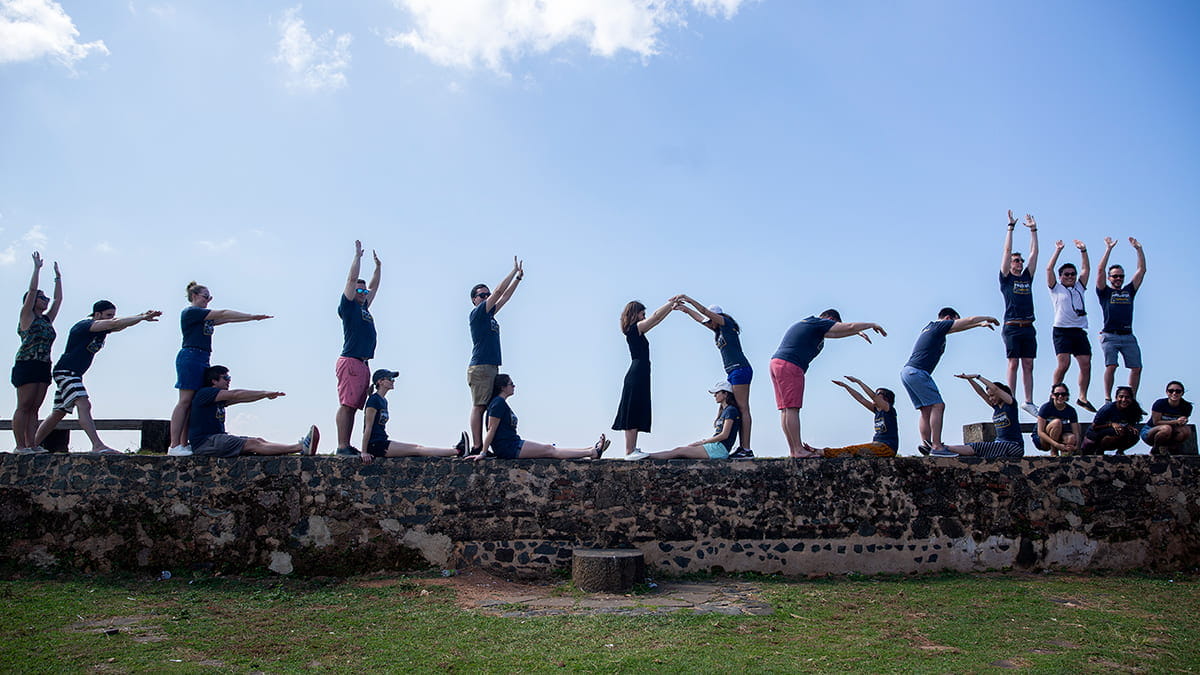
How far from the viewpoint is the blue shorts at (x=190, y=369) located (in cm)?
898

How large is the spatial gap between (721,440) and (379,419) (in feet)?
12.9

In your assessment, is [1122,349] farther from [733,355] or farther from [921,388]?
[733,355]

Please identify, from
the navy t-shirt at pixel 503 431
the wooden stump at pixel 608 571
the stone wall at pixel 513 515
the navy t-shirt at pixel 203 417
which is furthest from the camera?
the navy t-shirt at pixel 503 431

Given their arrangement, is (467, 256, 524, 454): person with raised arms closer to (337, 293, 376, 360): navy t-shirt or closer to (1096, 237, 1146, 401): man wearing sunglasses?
(337, 293, 376, 360): navy t-shirt

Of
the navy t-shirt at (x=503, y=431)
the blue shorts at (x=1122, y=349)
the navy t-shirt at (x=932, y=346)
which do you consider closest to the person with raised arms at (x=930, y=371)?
the navy t-shirt at (x=932, y=346)

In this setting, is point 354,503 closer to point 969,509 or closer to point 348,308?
point 348,308

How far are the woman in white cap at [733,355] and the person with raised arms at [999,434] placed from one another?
2.32 metres

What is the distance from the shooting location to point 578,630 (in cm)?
678

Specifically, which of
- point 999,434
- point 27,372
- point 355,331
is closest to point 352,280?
point 355,331

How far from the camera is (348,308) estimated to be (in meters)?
9.13

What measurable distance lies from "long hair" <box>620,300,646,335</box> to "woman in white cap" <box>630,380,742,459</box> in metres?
1.28

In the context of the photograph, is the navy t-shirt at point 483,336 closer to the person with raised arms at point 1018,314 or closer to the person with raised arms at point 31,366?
the person with raised arms at point 31,366

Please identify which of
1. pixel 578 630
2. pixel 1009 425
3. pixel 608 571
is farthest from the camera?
pixel 1009 425

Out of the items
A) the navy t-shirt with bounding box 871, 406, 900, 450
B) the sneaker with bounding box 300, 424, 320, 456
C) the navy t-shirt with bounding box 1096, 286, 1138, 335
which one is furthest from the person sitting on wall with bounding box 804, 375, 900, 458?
the sneaker with bounding box 300, 424, 320, 456
